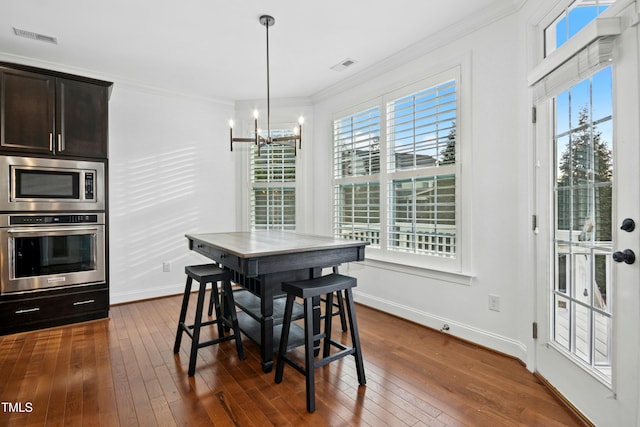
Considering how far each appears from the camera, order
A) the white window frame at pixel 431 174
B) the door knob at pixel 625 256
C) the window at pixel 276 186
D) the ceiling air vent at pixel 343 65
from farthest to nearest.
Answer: the window at pixel 276 186 < the ceiling air vent at pixel 343 65 < the white window frame at pixel 431 174 < the door knob at pixel 625 256

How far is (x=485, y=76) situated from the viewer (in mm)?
2725

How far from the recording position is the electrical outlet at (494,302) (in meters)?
2.65

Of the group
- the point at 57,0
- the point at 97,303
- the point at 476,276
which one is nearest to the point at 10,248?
the point at 97,303

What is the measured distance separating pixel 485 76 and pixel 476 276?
167 cm

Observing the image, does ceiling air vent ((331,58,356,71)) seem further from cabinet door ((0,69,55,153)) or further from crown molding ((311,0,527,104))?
cabinet door ((0,69,55,153))

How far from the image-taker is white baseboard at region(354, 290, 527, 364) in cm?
255

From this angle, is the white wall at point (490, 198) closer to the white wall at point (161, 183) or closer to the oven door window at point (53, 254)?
the white wall at point (161, 183)

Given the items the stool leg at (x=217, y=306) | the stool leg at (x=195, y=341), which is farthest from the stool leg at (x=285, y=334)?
the stool leg at (x=217, y=306)

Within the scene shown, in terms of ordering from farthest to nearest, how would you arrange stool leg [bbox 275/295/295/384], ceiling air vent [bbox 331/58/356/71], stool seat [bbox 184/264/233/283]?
ceiling air vent [bbox 331/58/356/71] → stool seat [bbox 184/264/233/283] → stool leg [bbox 275/295/295/384]

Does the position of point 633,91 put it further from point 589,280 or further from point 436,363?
point 436,363

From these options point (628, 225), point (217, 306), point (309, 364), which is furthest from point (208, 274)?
point (628, 225)

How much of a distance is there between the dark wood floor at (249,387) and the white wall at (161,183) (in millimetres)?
1284

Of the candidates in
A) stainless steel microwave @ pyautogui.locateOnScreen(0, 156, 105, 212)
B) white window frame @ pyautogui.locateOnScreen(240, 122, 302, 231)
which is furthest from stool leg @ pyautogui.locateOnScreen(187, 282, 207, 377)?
white window frame @ pyautogui.locateOnScreen(240, 122, 302, 231)

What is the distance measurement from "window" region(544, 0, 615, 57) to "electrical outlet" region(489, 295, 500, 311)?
183 cm
